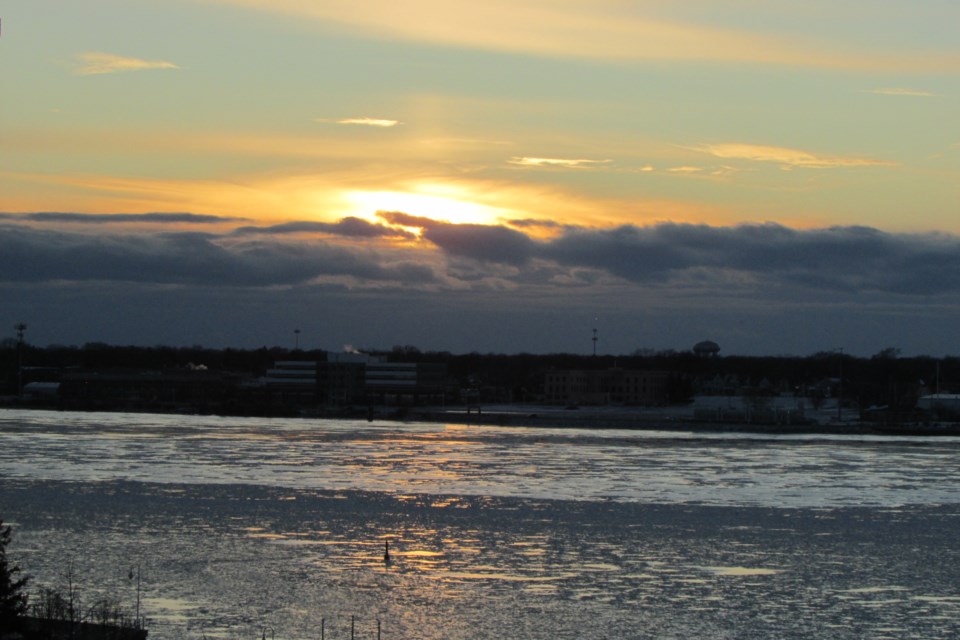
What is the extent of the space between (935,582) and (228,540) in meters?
17.0

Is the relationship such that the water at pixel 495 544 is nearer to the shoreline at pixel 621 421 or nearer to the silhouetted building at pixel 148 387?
the shoreline at pixel 621 421

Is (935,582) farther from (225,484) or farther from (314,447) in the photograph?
(314,447)

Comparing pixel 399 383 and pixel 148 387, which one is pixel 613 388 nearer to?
pixel 399 383

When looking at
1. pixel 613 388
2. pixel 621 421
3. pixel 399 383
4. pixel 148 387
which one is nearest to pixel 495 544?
pixel 621 421

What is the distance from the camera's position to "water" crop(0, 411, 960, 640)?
22.8m

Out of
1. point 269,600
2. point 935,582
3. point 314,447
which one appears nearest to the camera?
point 269,600

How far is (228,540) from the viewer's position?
103 ft

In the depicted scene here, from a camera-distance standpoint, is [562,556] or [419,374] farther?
[419,374]

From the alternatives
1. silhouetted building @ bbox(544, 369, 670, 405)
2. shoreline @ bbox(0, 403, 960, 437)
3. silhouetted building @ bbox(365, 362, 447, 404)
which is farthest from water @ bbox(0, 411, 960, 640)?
silhouetted building @ bbox(365, 362, 447, 404)

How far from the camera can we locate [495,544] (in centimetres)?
3122

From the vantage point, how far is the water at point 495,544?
22812mm

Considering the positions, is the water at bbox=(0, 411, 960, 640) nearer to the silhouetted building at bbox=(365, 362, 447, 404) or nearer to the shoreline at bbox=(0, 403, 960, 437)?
the shoreline at bbox=(0, 403, 960, 437)

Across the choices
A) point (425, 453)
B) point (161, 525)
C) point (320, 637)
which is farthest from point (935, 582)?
point (425, 453)

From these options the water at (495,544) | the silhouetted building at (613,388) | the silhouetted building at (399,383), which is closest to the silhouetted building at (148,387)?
the silhouetted building at (399,383)
